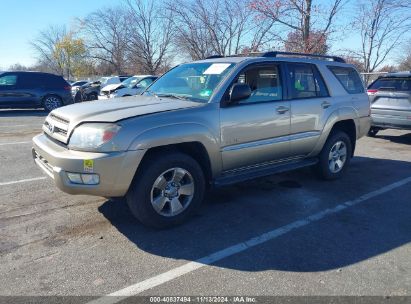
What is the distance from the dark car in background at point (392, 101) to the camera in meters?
8.42

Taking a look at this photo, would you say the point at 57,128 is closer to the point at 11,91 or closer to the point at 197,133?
the point at 197,133

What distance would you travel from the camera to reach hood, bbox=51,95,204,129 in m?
3.53

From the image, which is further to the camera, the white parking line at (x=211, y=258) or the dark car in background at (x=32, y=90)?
the dark car in background at (x=32, y=90)

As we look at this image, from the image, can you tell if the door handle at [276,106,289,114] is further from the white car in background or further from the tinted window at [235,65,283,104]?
the white car in background

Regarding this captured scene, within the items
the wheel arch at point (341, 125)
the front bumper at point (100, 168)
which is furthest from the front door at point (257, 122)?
the front bumper at point (100, 168)

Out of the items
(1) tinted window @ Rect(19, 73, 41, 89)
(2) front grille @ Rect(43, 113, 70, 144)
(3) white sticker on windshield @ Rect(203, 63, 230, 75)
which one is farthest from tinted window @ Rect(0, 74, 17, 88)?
(3) white sticker on windshield @ Rect(203, 63, 230, 75)

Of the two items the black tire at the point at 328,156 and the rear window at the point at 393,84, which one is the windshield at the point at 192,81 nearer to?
the black tire at the point at 328,156

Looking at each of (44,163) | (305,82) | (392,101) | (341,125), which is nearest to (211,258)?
(44,163)

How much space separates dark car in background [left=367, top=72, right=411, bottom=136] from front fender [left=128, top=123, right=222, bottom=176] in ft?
20.4

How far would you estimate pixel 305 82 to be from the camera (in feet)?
16.9

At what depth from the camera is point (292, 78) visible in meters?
4.94

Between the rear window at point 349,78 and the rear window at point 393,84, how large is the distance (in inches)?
132

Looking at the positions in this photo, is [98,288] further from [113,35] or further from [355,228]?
[113,35]

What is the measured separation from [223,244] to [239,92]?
167 cm
